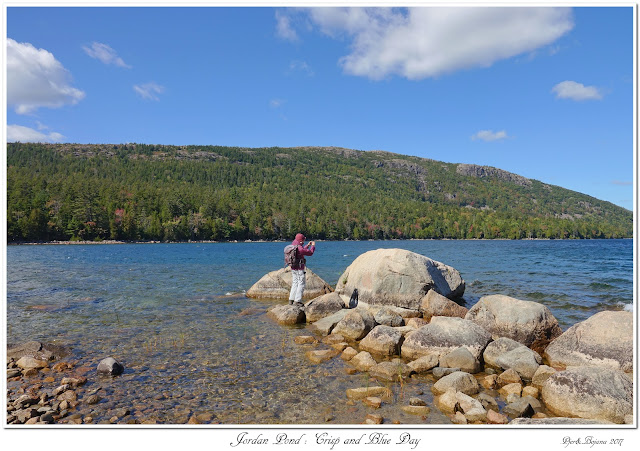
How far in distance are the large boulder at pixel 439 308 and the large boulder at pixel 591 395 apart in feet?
21.4

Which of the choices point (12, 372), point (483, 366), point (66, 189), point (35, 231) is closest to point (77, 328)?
point (12, 372)

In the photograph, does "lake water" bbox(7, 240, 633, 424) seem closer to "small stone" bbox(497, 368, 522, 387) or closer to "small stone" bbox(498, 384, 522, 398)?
"small stone" bbox(498, 384, 522, 398)

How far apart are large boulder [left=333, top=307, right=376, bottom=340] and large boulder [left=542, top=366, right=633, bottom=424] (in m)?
5.23

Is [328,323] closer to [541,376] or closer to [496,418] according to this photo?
[541,376]

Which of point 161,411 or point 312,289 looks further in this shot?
point 312,289

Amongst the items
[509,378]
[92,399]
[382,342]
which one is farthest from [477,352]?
[92,399]

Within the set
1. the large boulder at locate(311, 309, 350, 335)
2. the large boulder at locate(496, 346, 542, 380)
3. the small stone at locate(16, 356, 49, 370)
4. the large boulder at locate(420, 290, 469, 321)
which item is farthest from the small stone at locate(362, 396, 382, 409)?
the small stone at locate(16, 356, 49, 370)

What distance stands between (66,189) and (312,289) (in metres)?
134

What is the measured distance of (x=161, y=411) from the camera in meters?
6.45

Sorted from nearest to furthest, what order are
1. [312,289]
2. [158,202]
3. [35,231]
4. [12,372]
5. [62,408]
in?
[62,408] < [12,372] < [312,289] < [35,231] < [158,202]

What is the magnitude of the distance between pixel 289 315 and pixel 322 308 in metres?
1.46

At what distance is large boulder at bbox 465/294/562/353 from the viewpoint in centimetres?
1067

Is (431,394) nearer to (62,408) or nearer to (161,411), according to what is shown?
(161,411)

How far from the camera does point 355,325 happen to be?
11.4 m
